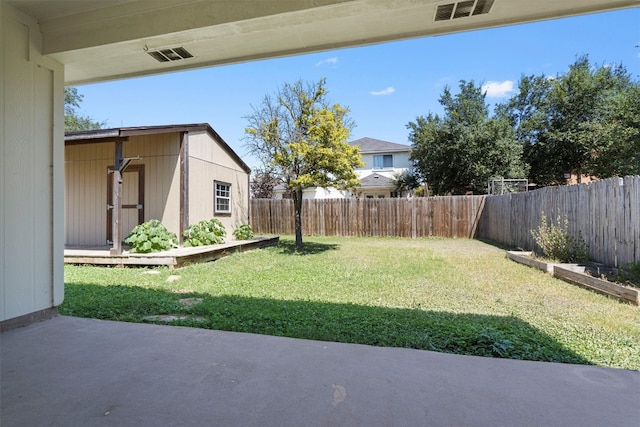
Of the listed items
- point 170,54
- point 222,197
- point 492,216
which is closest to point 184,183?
point 222,197

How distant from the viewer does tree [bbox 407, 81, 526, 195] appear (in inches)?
746

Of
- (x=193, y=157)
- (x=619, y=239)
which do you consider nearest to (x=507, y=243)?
(x=619, y=239)

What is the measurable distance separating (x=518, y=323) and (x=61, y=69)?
18.1ft

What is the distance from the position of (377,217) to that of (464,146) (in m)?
8.10

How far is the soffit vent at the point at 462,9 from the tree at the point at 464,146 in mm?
17865

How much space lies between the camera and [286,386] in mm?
2172

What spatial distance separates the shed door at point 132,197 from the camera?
9.70m

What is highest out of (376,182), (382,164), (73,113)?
(73,113)

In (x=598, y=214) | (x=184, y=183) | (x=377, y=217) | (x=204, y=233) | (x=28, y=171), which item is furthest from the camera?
(x=377, y=217)

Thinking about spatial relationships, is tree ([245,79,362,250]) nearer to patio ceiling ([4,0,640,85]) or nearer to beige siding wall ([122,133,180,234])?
beige siding wall ([122,133,180,234])

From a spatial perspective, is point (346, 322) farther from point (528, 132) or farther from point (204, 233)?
point (528, 132)

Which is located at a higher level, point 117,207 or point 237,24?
point 237,24

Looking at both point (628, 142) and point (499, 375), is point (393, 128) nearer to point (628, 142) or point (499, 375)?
point (628, 142)

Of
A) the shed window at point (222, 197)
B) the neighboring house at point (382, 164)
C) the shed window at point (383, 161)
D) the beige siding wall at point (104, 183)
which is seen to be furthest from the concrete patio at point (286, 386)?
the shed window at point (383, 161)
